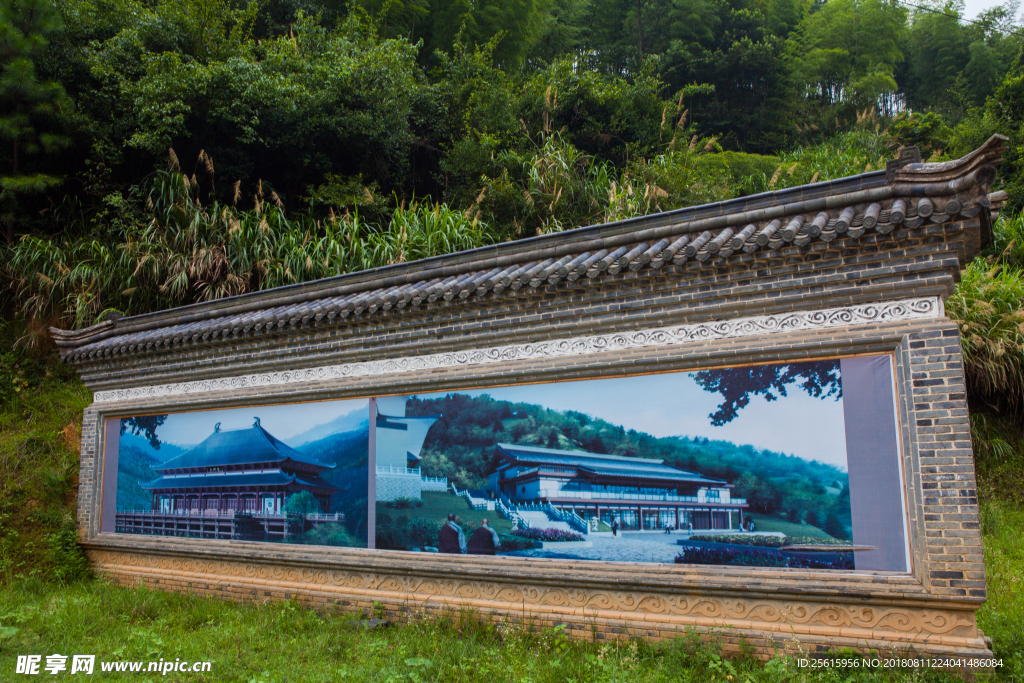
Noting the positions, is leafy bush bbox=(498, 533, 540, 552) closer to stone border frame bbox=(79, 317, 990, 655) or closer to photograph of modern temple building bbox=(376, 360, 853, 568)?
photograph of modern temple building bbox=(376, 360, 853, 568)

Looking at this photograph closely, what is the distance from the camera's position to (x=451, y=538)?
21.6ft

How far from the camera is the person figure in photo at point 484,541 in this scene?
6.35 metres

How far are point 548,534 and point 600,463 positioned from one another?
33.1 inches

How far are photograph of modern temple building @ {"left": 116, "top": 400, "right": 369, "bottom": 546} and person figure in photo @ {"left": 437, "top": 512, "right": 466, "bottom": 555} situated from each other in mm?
1017

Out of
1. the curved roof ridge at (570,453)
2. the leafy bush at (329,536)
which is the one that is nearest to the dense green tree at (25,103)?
the leafy bush at (329,536)

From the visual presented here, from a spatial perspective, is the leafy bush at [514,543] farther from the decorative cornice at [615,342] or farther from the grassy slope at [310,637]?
the decorative cornice at [615,342]

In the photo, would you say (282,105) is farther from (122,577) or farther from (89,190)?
(122,577)

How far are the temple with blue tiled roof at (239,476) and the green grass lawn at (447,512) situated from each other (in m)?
1.04

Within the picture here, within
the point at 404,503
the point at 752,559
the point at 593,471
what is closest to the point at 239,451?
the point at 404,503

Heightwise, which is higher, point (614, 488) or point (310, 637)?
point (614, 488)

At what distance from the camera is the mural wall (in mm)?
5047

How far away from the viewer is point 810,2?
26.6 m

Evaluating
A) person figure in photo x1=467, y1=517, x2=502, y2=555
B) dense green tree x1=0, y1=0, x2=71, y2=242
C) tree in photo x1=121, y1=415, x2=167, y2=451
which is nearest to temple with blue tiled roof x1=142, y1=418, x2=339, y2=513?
tree in photo x1=121, y1=415, x2=167, y2=451

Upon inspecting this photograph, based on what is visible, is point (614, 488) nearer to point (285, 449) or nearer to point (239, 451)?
point (285, 449)
